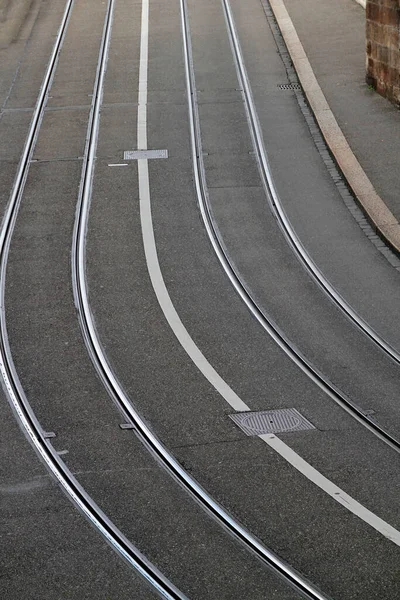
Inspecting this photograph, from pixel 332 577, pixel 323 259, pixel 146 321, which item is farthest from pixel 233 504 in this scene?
pixel 323 259

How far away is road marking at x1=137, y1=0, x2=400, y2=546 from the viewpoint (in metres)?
8.80

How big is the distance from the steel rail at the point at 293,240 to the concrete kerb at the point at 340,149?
1.17m

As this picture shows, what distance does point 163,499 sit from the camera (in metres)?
9.07

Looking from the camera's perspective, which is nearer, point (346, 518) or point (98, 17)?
point (346, 518)

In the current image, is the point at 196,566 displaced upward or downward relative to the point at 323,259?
upward

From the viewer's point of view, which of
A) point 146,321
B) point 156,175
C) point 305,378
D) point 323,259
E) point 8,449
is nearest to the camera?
point 8,449

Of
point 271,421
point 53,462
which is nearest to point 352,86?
point 271,421

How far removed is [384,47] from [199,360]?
1167cm

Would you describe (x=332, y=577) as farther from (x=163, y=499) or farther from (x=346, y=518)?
(x=163, y=499)

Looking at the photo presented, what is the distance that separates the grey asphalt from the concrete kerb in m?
0.36

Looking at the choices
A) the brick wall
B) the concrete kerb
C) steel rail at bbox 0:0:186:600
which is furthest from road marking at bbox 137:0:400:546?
the brick wall

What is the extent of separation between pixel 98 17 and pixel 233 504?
70.0ft

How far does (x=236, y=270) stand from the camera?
14.3 metres

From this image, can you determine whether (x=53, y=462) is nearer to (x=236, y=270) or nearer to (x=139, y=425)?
(x=139, y=425)
